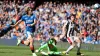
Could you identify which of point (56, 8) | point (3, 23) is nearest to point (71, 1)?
point (56, 8)

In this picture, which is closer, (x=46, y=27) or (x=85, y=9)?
(x=46, y=27)

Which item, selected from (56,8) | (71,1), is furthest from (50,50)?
(71,1)

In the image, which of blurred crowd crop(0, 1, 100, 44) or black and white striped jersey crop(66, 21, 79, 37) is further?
blurred crowd crop(0, 1, 100, 44)

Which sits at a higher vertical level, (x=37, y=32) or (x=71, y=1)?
(x=71, y=1)

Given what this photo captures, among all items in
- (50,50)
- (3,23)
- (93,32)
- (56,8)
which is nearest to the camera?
(50,50)

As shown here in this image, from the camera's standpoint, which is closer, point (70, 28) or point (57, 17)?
point (70, 28)

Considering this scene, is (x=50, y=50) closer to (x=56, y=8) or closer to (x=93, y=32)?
(x=93, y=32)

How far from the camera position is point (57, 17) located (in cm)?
2917

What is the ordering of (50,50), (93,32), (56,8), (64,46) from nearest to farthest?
(50,50)
(64,46)
(93,32)
(56,8)

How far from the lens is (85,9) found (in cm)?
3058

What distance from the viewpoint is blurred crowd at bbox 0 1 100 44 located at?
27.1 m

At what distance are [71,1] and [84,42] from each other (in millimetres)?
8624

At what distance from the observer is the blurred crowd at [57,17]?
2714 cm

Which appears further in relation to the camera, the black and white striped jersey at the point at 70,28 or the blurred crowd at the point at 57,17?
the blurred crowd at the point at 57,17
